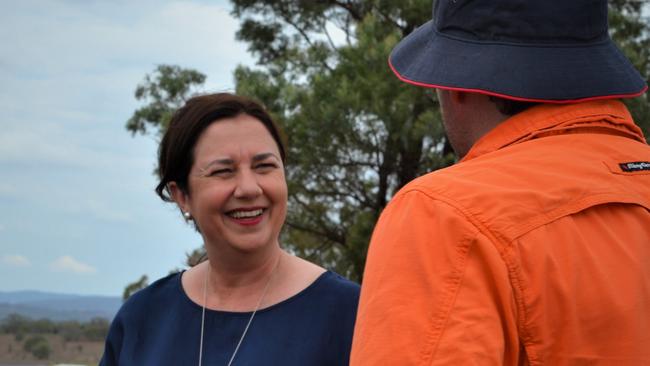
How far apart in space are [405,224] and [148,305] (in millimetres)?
1745

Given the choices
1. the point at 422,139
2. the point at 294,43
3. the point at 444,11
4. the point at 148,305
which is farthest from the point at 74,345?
the point at 444,11

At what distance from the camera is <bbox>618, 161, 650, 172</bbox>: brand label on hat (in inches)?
58.9

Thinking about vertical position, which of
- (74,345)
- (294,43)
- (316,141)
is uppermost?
(294,43)

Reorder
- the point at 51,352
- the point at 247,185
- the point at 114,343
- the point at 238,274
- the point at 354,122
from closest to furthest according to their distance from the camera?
1. the point at 247,185
2. the point at 238,274
3. the point at 114,343
4. the point at 354,122
5. the point at 51,352

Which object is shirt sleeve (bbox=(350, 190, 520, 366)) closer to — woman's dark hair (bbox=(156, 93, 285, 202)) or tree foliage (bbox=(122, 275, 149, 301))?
woman's dark hair (bbox=(156, 93, 285, 202))

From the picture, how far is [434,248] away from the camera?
1.34 metres

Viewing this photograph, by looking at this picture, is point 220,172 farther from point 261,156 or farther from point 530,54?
point 530,54

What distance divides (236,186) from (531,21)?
133 cm

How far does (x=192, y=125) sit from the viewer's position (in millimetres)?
2750

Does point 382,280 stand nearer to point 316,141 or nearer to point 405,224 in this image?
point 405,224

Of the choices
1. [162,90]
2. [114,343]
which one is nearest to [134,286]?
[162,90]

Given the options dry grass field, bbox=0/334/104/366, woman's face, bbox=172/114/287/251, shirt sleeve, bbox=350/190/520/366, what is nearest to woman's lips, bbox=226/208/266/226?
woman's face, bbox=172/114/287/251

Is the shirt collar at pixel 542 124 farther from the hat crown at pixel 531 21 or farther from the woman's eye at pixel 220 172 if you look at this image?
the woman's eye at pixel 220 172

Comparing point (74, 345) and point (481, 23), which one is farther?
point (74, 345)
